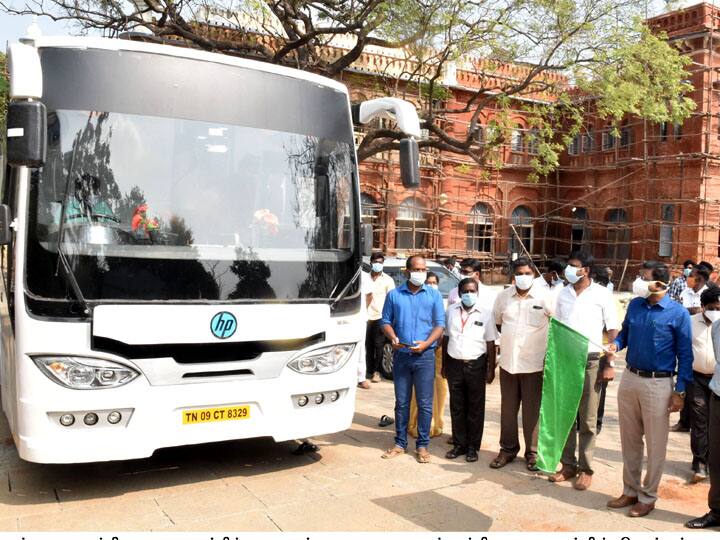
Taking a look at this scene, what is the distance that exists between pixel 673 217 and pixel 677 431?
760 inches

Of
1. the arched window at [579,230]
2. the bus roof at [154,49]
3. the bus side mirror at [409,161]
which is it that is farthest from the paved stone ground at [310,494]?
the arched window at [579,230]

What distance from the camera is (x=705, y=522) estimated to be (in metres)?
4.71

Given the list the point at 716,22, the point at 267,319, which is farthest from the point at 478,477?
the point at 716,22

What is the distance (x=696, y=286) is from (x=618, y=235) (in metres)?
19.4

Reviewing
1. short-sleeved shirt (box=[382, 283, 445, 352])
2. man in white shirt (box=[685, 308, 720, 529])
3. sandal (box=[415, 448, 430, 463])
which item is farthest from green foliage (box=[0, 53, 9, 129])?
man in white shirt (box=[685, 308, 720, 529])

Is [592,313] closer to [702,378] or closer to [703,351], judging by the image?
[703,351]

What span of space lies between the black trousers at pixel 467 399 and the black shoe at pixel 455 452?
0.03 meters

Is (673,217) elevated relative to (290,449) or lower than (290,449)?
→ elevated

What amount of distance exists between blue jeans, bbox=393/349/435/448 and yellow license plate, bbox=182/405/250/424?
67.6 inches

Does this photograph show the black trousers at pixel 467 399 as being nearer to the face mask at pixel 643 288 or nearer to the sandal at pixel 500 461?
the sandal at pixel 500 461

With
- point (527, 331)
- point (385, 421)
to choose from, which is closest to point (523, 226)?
point (385, 421)

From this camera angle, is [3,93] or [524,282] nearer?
[524,282]

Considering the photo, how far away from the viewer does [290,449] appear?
6.46m

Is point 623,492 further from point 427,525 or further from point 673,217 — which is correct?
point 673,217
